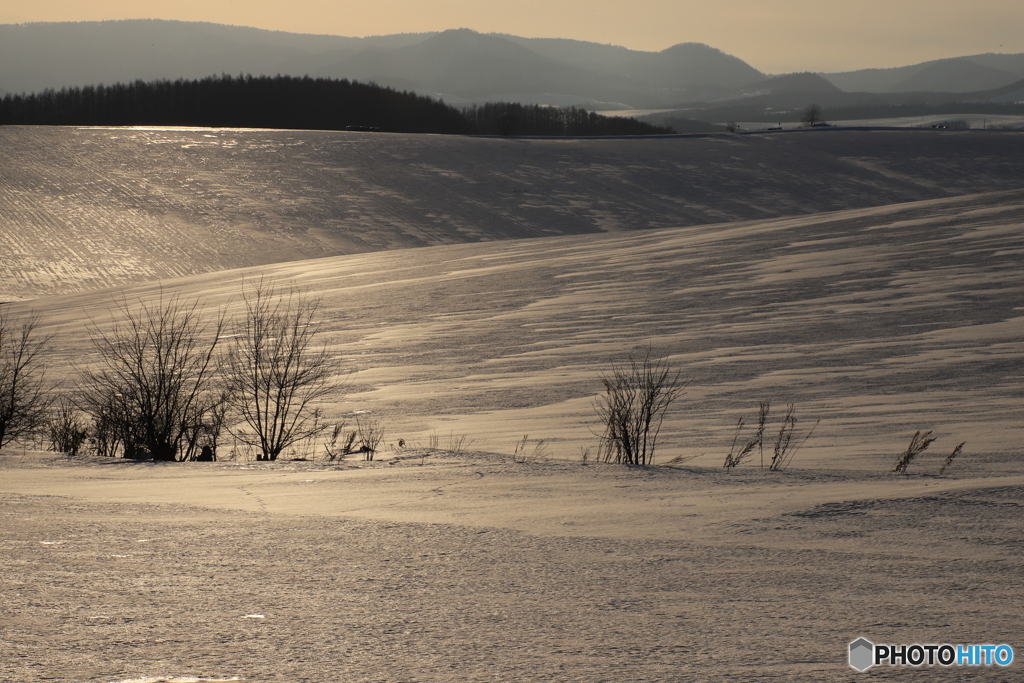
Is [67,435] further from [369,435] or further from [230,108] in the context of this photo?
[230,108]

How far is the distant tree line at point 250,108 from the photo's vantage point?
79.8 m

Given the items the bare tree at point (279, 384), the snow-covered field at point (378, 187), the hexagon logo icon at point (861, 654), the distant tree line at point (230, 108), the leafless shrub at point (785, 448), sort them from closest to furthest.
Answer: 1. the hexagon logo icon at point (861, 654)
2. the leafless shrub at point (785, 448)
3. the bare tree at point (279, 384)
4. the snow-covered field at point (378, 187)
5. the distant tree line at point (230, 108)

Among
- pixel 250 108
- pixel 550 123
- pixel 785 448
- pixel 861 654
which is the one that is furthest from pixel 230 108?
pixel 861 654

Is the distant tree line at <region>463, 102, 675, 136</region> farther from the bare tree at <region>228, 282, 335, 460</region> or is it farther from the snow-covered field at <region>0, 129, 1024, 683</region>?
the bare tree at <region>228, 282, 335, 460</region>

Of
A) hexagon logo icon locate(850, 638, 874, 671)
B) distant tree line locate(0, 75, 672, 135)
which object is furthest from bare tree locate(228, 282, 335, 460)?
distant tree line locate(0, 75, 672, 135)

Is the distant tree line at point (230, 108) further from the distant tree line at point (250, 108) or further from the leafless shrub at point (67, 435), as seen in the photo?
the leafless shrub at point (67, 435)

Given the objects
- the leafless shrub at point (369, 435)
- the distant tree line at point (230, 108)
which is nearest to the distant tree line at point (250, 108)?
the distant tree line at point (230, 108)

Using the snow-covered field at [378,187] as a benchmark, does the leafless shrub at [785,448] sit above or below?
below

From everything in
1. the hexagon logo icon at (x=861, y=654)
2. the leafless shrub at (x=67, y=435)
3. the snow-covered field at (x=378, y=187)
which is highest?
the snow-covered field at (x=378, y=187)

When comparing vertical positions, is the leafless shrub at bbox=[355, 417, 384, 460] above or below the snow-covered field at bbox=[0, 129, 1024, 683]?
below

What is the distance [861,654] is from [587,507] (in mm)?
2312

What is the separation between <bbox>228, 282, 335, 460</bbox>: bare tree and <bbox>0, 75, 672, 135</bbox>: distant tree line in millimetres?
63606

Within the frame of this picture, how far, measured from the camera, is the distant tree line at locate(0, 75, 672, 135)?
262 ft

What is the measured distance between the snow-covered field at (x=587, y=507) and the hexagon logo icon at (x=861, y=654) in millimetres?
58
